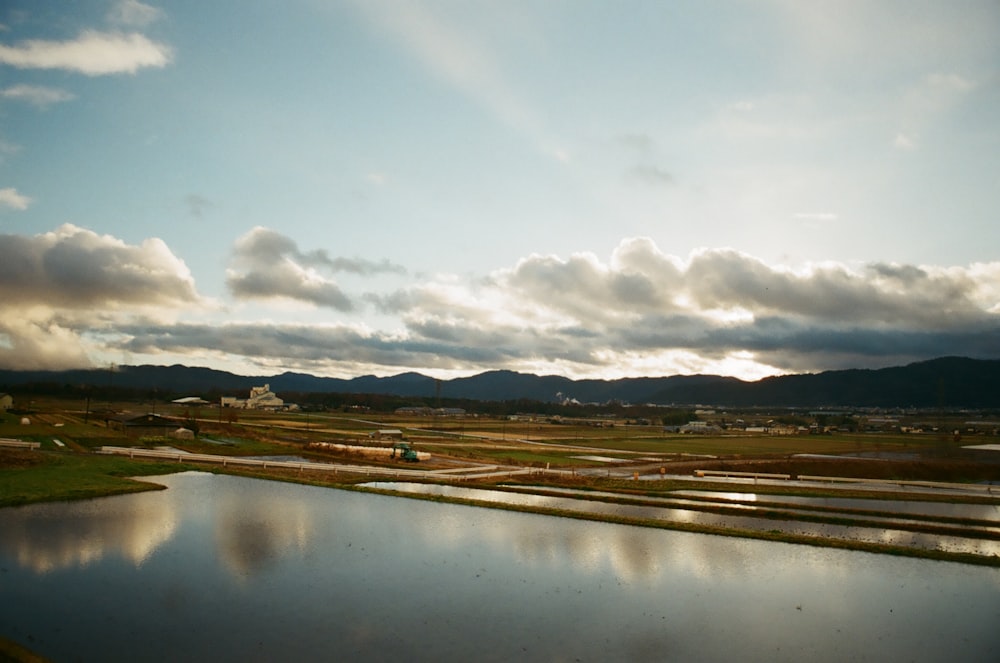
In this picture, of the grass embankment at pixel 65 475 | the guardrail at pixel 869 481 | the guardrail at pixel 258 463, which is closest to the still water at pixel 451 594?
the grass embankment at pixel 65 475

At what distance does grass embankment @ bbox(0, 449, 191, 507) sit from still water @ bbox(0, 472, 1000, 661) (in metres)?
4.23

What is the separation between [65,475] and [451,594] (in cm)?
3827

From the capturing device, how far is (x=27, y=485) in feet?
136

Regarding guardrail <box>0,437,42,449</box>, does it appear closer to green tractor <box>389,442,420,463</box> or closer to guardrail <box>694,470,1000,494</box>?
green tractor <box>389,442,420,463</box>

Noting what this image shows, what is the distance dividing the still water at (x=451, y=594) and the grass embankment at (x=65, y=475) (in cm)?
423

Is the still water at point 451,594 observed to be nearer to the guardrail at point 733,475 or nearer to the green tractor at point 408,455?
the green tractor at point 408,455

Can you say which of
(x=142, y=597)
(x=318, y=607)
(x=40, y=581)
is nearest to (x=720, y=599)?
(x=318, y=607)

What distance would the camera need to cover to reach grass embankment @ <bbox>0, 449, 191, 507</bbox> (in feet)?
129

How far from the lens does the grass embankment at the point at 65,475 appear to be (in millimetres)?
39219

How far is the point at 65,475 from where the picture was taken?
46.8 metres

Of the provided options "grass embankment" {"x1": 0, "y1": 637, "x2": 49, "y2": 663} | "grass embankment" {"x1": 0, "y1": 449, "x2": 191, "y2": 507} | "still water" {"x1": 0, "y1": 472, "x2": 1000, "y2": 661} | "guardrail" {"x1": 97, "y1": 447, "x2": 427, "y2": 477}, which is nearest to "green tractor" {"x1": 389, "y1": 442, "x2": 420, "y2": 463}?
"guardrail" {"x1": 97, "y1": 447, "x2": 427, "y2": 477}

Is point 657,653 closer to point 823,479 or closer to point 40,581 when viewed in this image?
point 40,581

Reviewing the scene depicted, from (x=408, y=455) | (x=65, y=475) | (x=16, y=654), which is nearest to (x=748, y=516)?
(x=16, y=654)

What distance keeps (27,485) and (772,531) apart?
46.3m
